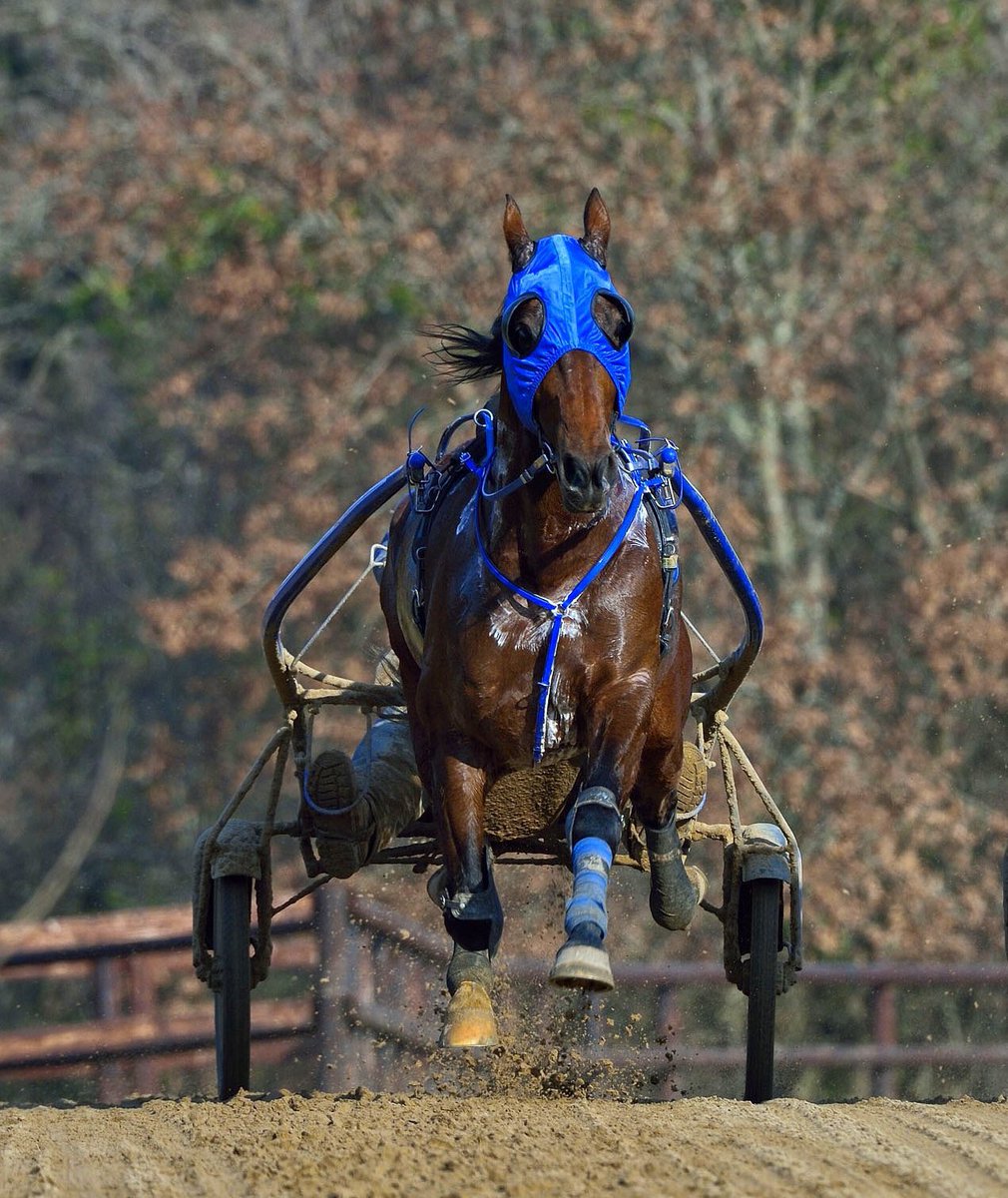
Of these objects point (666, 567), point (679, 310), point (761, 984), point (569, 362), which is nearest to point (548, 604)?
point (666, 567)

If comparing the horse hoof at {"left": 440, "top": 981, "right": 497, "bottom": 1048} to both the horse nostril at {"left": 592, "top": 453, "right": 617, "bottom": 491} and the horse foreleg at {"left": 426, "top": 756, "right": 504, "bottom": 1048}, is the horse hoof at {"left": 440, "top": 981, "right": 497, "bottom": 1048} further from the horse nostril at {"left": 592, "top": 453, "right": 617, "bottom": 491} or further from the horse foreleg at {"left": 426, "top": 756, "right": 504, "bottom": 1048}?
the horse nostril at {"left": 592, "top": 453, "right": 617, "bottom": 491}

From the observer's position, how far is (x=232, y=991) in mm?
6180

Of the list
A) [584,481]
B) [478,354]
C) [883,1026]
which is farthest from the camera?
[883,1026]

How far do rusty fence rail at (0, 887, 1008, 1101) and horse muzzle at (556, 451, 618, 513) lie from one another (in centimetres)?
397

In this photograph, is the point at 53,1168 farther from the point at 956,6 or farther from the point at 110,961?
the point at 956,6

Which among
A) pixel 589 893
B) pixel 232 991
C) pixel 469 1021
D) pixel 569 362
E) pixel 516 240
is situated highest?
pixel 516 240

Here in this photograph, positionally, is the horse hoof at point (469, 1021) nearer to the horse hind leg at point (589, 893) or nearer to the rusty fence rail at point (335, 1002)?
the horse hind leg at point (589, 893)

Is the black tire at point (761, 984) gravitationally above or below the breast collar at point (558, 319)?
below

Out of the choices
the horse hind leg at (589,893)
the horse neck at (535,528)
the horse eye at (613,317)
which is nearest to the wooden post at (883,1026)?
the horse hind leg at (589,893)

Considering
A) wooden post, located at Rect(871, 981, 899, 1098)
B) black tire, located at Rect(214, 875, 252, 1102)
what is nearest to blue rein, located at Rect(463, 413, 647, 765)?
black tire, located at Rect(214, 875, 252, 1102)

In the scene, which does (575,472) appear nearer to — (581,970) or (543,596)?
(543,596)

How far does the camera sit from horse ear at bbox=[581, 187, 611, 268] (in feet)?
17.9

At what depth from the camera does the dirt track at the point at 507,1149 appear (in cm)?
424

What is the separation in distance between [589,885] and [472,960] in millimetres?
419
